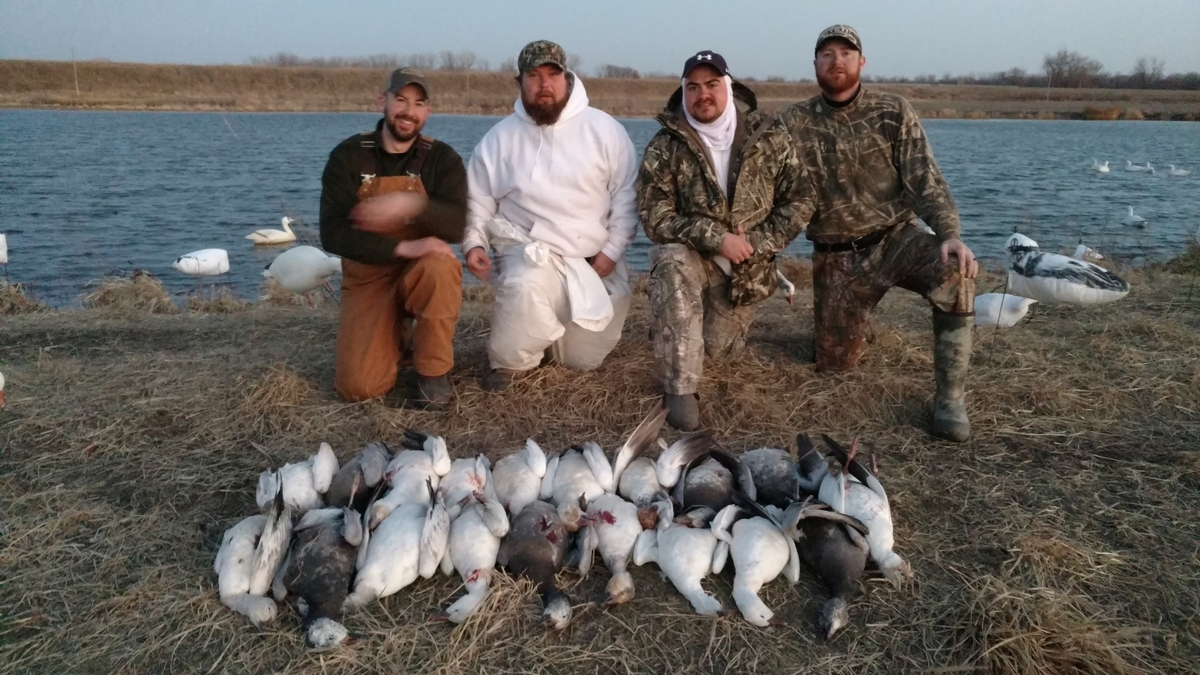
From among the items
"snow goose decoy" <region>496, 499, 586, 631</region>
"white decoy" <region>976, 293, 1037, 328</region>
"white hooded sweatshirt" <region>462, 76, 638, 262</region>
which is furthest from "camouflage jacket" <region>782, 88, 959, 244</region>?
"snow goose decoy" <region>496, 499, 586, 631</region>

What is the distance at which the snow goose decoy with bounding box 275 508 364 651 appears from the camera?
2.69 meters

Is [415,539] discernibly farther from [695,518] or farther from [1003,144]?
[1003,144]

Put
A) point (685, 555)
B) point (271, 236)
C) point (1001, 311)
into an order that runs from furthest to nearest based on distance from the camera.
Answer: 1. point (271, 236)
2. point (1001, 311)
3. point (685, 555)

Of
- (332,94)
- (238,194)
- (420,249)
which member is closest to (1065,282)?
(420,249)

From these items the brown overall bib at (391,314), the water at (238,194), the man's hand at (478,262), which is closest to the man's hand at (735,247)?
the man's hand at (478,262)

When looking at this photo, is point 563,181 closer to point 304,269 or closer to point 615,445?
point 615,445

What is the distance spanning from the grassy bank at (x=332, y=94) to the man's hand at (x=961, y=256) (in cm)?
3777

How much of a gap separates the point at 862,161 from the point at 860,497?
2.16 metres

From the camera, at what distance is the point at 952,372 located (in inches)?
160

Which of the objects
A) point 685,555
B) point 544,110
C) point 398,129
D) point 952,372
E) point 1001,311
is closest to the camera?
point 685,555

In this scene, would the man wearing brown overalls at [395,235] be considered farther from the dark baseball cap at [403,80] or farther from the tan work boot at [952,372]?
the tan work boot at [952,372]

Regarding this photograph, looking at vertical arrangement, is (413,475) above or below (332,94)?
below

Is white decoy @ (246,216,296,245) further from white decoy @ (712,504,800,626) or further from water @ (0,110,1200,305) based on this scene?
white decoy @ (712,504,800,626)

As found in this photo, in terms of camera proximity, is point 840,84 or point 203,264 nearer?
point 840,84
